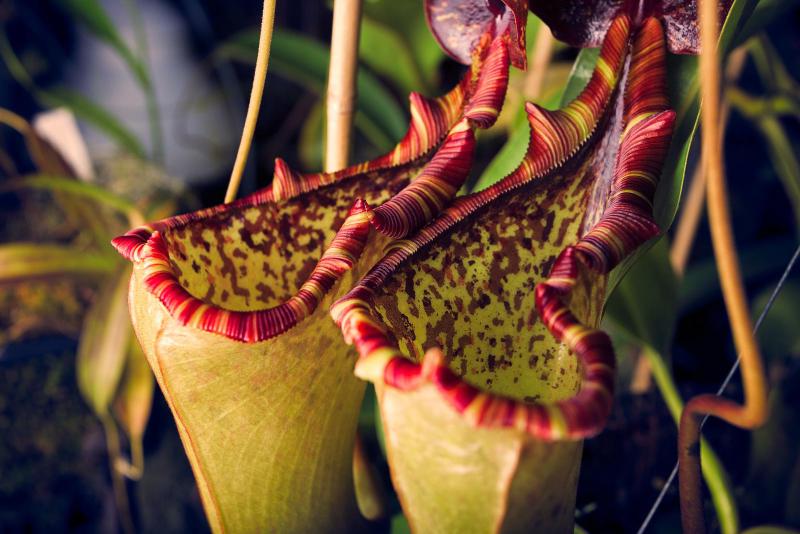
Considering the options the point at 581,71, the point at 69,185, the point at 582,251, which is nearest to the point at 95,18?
the point at 69,185

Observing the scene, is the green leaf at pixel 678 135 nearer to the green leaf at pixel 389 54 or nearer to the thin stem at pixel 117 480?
the green leaf at pixel 389 54

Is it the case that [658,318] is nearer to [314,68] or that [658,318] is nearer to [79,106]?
[314,68]

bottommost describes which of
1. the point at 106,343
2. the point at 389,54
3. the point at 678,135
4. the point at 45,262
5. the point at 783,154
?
the point at 678,135

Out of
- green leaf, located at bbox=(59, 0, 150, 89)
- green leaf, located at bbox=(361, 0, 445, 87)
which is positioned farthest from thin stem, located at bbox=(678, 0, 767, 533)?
green leaf, located at bbox=(59, 0, 150, 89)

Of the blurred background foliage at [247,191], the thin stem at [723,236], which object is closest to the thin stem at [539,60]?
the blurred background foliage at [247,191]

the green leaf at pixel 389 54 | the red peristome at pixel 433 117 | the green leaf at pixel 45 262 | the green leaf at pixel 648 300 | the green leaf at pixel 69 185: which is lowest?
the green leaf at pixel 648 300

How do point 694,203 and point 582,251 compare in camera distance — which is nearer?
point 582,251

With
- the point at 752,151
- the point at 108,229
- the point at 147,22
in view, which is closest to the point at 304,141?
the point at 108,229

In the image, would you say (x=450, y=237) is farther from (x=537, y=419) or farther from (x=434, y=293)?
(x=537, y=419)
